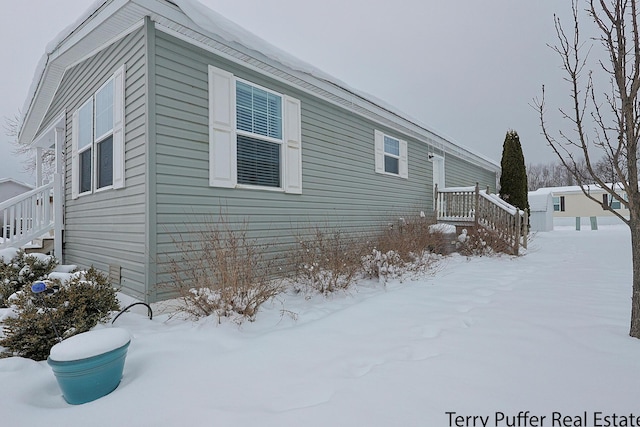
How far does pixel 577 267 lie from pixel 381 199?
4121 millimetres

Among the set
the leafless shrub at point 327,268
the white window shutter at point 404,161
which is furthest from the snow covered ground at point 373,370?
the white window shutter at point 404,161

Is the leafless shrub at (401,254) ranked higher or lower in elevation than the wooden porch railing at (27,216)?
lower

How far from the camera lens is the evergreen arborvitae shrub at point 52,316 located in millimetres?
2594

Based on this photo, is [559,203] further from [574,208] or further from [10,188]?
[10,188]

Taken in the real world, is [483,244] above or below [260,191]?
below

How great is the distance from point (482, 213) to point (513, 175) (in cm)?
651

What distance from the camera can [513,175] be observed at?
13.8 m

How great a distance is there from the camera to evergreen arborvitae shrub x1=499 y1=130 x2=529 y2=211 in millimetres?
13648

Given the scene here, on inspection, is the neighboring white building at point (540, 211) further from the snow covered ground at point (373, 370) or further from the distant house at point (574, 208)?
the snow covered ground at point (373, 370)

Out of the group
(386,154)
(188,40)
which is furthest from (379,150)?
(188,40)

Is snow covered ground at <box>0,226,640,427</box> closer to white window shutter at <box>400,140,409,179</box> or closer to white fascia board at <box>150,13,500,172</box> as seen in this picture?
white fascia board at <box>150,13,500,172</box>

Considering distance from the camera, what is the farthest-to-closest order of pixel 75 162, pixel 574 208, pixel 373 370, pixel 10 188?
1. pixel 574 208
2. pixel 10 188
3. pixel 75 162
4. pixel 373 370

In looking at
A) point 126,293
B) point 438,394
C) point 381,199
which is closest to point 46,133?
point 126,293

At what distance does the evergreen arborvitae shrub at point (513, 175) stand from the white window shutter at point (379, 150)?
8063 mm
